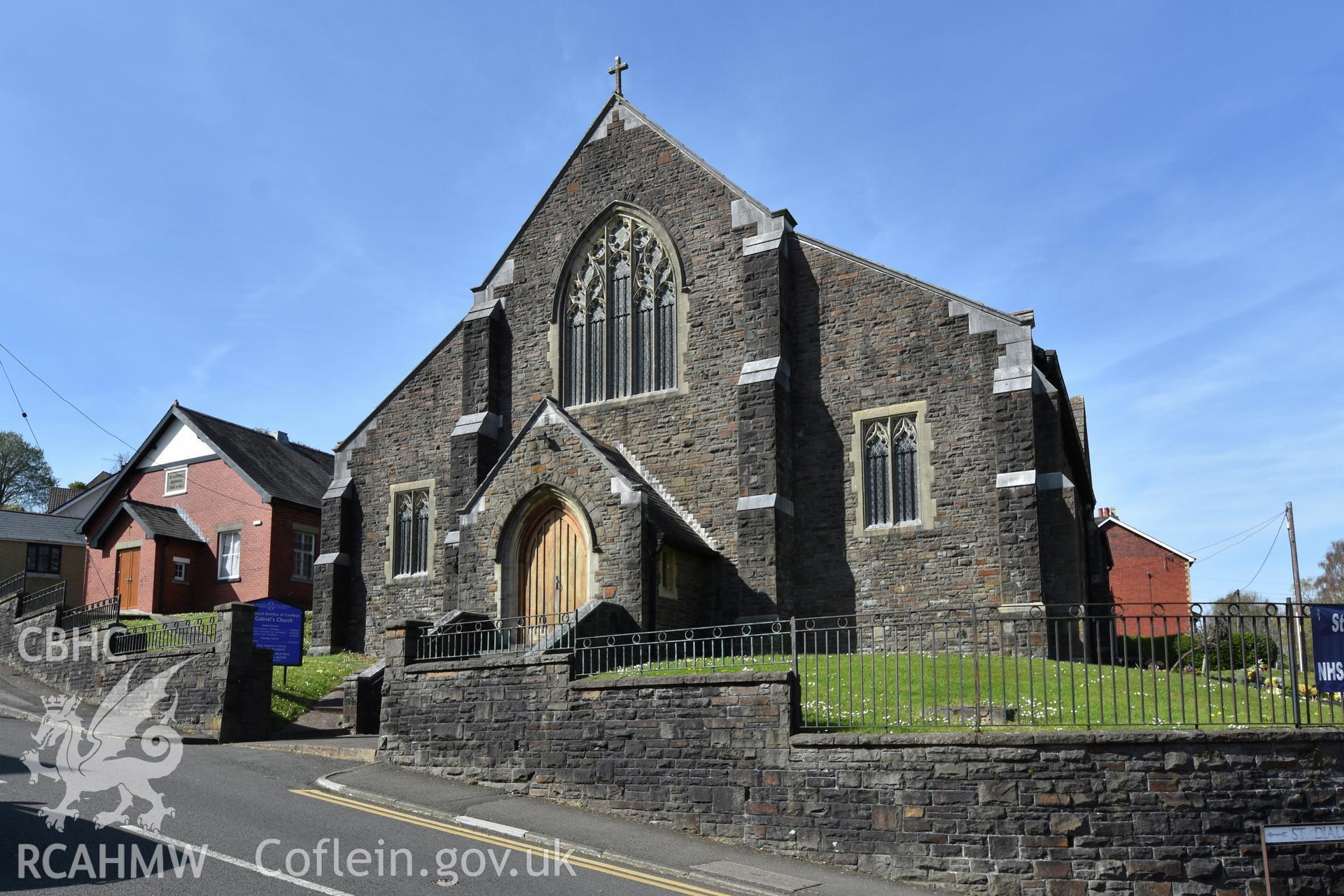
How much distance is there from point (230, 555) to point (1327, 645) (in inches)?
1182

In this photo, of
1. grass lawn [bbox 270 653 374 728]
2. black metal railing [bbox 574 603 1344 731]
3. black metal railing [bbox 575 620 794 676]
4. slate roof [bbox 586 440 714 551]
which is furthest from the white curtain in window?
black metal railing [bbox 574 603 1344 731]

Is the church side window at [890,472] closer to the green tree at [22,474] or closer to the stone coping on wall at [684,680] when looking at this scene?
the stone coping on wall at [684,680]

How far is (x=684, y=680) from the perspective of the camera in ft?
43.9

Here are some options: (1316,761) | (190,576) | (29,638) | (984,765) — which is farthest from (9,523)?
(1316,761)

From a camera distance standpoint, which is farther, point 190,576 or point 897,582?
point 190,576

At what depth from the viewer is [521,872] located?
10672 millimetres

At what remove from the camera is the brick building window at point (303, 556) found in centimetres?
3306

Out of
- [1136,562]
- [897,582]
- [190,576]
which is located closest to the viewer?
[897,582]

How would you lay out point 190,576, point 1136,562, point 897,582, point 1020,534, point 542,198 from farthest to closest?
point 1136,562, point 190,576, point 542,198, point 897,582, point 1020,534

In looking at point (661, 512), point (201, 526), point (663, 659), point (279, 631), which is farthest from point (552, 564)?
point (201, 526)

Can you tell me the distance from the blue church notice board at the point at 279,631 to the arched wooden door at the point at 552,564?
4276mm

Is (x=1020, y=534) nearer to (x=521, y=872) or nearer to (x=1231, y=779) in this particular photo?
(x=1231, y=779)

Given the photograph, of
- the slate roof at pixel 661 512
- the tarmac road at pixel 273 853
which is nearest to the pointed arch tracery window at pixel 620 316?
the slate roof at pixel 661 512

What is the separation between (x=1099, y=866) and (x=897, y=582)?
9920 millimetres
